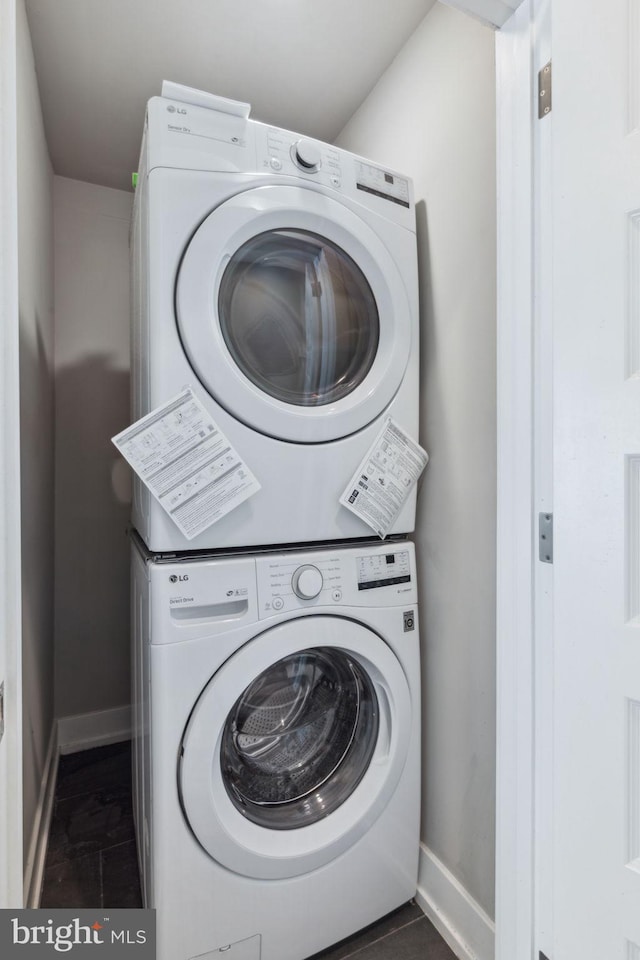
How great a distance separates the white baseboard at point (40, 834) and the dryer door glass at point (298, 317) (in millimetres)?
1321

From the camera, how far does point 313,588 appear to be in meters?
1.11

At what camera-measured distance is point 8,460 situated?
60 centimetres

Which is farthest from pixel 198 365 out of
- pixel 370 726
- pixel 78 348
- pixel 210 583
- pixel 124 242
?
pixel 124 242

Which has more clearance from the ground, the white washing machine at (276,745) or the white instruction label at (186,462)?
the white instruction label at (186,462)

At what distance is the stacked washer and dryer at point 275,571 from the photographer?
100cm

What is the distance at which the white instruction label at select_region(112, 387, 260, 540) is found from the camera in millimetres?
1002

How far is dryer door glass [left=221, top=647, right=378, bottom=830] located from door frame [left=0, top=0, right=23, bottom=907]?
513 mm

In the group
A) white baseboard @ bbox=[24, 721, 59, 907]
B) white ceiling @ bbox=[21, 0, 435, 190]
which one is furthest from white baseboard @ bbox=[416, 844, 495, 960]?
white ceiling @ bbox=[21, 0, 435, 190]

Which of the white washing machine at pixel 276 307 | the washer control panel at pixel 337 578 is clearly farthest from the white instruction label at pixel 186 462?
the washer control panel at pixel 337 578
